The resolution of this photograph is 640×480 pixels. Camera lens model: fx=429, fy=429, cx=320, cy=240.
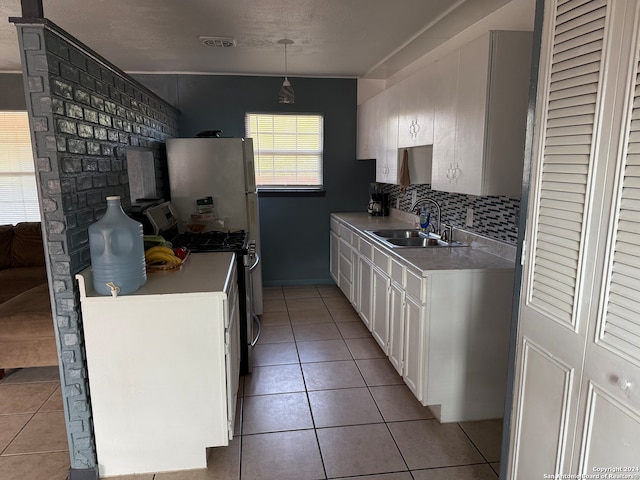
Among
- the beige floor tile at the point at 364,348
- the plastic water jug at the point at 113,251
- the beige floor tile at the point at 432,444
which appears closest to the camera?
the plastic water jug at the point at 113,251

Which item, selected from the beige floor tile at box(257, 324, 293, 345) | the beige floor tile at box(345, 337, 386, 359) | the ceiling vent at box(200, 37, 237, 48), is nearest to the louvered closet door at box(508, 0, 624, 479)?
the beige floor tile at box(345, 337, 386, 359)

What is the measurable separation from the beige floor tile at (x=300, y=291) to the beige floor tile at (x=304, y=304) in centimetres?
10

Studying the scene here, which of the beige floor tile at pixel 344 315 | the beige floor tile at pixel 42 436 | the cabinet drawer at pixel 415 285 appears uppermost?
the cabinet drawer at pixel 415 285

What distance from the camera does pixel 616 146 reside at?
1095 mm

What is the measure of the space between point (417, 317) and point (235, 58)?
9.25 ft

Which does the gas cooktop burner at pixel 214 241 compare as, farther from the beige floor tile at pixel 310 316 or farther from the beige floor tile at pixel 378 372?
the beige floor tile at pixel 378 372

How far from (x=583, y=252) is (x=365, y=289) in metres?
2.39


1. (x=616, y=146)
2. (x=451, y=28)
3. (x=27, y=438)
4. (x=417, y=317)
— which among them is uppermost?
(x=451, y=28)

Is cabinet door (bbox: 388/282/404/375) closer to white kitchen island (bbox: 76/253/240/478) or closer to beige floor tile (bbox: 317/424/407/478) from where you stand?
beige floor tile (bbox: 317/424/407/478)

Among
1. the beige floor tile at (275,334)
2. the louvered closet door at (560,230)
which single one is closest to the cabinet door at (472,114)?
the louvered closet door at (560,230)

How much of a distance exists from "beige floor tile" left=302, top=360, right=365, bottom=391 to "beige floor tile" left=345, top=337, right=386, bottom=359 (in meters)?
0.15

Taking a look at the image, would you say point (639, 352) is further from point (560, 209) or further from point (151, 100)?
point (151, 100)


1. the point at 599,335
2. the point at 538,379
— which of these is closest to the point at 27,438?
the point at 538,379

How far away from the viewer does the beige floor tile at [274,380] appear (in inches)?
109
